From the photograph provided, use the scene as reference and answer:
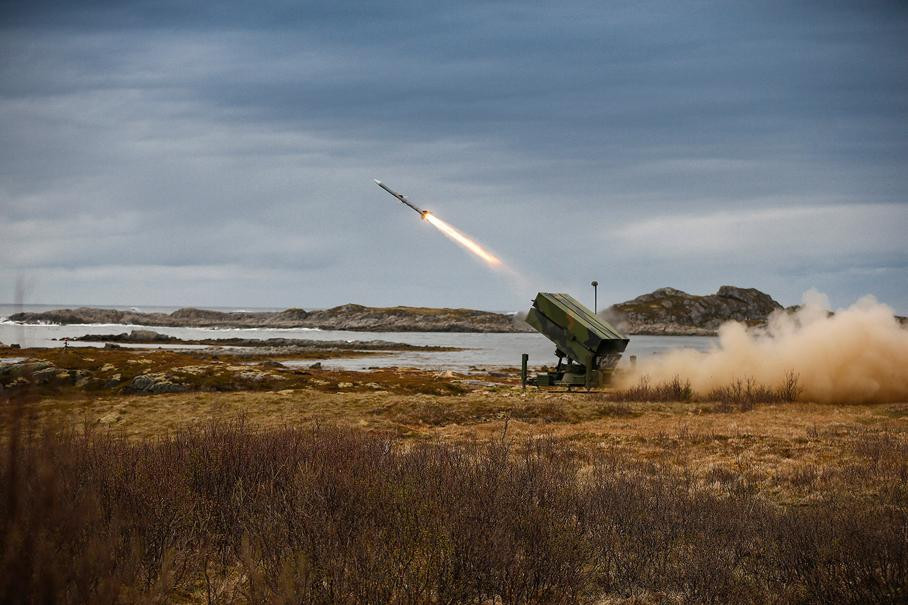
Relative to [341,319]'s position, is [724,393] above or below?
below

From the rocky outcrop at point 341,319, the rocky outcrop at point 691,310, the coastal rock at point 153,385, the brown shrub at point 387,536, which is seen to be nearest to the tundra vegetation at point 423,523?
the brown shrub at point 387,536

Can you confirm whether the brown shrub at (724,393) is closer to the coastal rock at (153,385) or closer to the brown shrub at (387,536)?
the brown shrub at (387,536)

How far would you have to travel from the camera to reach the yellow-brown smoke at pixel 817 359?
85.2 feet

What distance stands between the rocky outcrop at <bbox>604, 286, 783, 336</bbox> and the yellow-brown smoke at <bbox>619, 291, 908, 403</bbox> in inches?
5057

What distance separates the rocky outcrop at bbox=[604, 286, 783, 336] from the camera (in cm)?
16111

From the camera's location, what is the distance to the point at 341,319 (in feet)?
567

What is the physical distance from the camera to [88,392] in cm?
2394

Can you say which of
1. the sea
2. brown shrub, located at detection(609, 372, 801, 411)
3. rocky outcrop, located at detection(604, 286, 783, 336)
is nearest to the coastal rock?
the sea

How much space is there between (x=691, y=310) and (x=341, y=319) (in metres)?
87.9

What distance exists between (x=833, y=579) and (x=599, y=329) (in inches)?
826

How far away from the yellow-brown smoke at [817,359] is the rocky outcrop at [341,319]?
119108 mm

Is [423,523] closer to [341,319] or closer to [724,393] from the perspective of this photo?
[724,393]

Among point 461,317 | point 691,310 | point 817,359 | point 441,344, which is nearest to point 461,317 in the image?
point 461,317

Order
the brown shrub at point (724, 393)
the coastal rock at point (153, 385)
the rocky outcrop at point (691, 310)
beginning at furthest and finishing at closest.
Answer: the rocky outcrop at point (691, 310)
the brown shrub at point (724, 393)
the coastal rock at point (153, 385)
